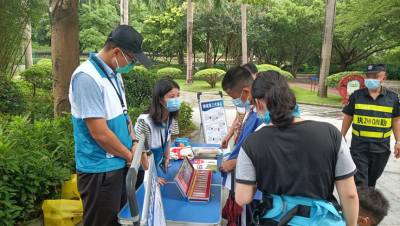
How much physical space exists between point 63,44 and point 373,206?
13.4 feet

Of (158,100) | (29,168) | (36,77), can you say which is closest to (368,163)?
(158,100)

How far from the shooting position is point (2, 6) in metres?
6.47

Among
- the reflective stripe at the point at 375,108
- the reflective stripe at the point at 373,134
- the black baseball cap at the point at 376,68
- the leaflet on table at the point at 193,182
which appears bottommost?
the leaflet on table at the point at 193,182

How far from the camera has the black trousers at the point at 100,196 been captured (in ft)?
6.72

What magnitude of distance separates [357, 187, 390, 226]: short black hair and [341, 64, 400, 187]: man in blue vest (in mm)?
1211

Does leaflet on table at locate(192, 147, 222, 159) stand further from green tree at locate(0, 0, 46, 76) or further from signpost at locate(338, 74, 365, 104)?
signpost at locate(338, 74, 365, 104)

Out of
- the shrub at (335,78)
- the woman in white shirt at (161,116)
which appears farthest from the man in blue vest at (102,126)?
the shrub at (335,78)

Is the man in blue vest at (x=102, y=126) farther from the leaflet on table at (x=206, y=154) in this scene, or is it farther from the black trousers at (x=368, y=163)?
the black trousers at (x=368, y=163)

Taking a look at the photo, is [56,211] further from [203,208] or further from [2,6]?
[2,6]

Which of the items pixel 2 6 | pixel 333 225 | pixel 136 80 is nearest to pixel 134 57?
pixel 333 225

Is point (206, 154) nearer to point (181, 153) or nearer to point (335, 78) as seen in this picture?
point (181, 153)

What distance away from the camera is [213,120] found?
16.0 ft

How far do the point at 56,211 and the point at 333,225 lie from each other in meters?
2.34

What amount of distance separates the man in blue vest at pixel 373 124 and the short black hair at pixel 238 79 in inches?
58.6
